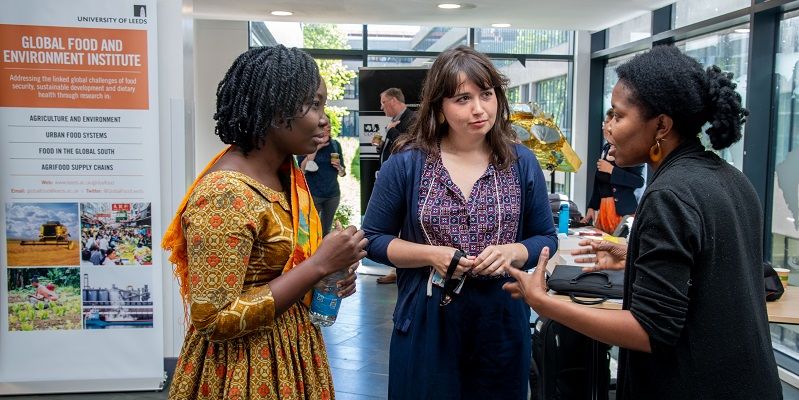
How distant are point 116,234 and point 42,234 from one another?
370 millimetres

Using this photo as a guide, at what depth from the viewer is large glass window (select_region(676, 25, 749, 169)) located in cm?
538

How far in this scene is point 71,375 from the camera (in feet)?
12.2

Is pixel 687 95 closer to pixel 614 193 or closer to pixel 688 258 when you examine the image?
pixel 688 258

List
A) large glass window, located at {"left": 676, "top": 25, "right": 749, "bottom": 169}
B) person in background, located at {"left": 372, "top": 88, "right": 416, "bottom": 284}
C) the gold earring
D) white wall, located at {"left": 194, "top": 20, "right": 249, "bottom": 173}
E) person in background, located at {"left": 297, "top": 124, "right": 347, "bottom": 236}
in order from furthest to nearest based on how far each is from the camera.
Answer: white wall, located at {"left": 194, "top": 20, "right": 249, "bottom": 173} → person in background, located at {"left": 297, "top": 124, "right": 347, "bottom": 236} → person in background, located at {"left": 372, "top": 88, "right": 416, "bottom": 284} → large glass window, located at {"left": 676, "top": 25, "right": 749, "bottom": 169} → the gold earring

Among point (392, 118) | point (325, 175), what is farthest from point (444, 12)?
point (325, 175)

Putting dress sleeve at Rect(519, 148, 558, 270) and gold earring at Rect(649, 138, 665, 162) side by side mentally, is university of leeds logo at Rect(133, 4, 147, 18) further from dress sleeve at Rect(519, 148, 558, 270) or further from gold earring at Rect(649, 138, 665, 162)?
gold earring at Rect(649, 138, 665, 162)

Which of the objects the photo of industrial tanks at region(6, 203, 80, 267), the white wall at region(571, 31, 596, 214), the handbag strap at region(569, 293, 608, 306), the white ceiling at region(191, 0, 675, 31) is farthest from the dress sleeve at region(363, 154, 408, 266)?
the white wall at region(571, 31, 596, 214)

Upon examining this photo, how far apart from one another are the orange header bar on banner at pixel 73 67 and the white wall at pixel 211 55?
15.0ft

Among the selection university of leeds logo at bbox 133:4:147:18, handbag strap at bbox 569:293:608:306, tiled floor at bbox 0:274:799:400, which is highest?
university of leeds logo at bbox 133:4:147:18

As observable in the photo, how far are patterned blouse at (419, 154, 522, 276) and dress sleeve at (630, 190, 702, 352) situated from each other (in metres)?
0.70

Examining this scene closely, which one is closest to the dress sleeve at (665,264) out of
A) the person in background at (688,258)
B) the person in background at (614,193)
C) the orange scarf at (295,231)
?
the person in background at (688,258)

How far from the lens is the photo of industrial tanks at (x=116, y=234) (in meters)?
3.62

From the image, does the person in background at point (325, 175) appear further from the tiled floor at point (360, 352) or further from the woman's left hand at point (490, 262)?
the woman's left hand at point (490, 262)

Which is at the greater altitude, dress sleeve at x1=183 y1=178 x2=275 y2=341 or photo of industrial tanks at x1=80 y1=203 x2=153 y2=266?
dress sleeve at x1=183 y1=178 x2=275 y2=341
